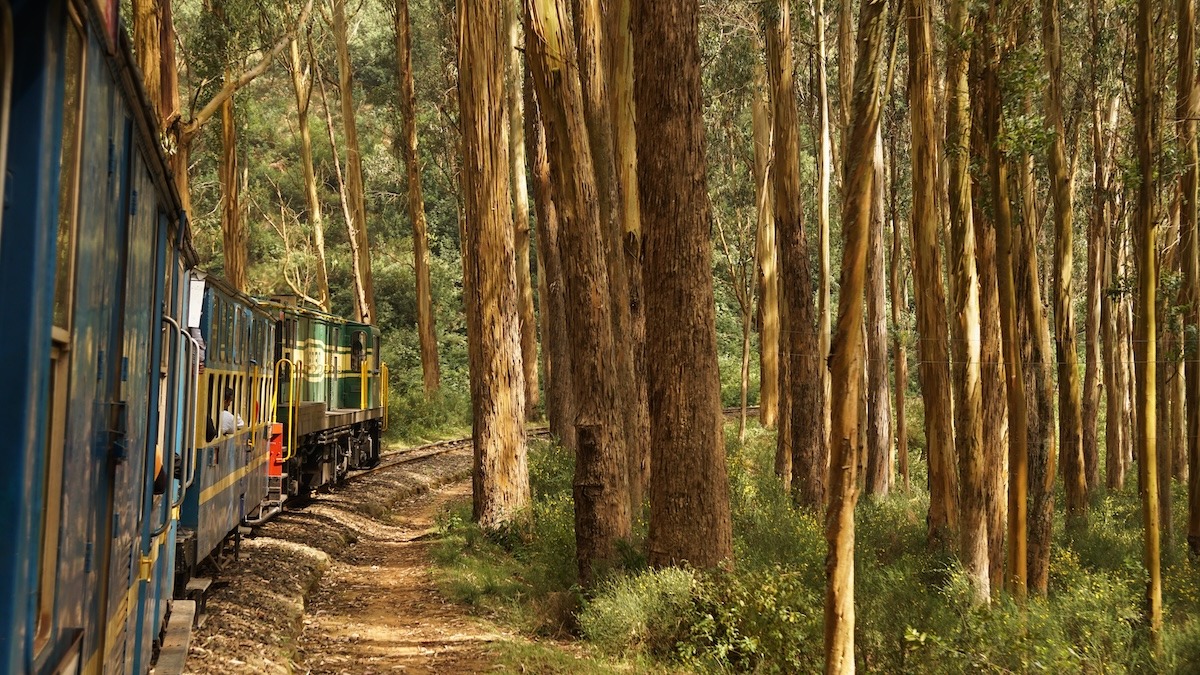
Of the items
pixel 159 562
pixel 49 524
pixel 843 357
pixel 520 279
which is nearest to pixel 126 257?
pixel 49 524

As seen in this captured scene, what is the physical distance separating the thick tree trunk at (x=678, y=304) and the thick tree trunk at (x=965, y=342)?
5589 mm

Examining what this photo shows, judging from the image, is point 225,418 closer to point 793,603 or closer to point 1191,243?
point 793,603

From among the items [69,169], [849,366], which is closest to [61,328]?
[69,169]

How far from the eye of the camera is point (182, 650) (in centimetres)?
705

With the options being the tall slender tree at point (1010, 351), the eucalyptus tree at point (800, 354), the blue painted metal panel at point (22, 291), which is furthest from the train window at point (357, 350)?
the blue painted metal panel at point (22, 291)

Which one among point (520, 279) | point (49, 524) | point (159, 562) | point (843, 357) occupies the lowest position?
point (159, 562)

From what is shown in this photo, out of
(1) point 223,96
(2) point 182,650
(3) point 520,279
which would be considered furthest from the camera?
(3) point 520,279

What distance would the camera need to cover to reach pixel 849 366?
280 inches

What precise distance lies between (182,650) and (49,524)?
4939 mm

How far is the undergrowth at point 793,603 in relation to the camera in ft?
29.1

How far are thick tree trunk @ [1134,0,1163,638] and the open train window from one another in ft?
41.5

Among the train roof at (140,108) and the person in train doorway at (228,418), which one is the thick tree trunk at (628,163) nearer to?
the person in train doorway at (228,418)

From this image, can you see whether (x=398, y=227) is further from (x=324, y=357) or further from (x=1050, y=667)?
(x=1050, y=667)

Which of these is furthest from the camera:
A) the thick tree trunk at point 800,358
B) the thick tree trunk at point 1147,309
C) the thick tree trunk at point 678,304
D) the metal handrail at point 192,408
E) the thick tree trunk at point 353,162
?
the thick tree trunk at point 353,162
